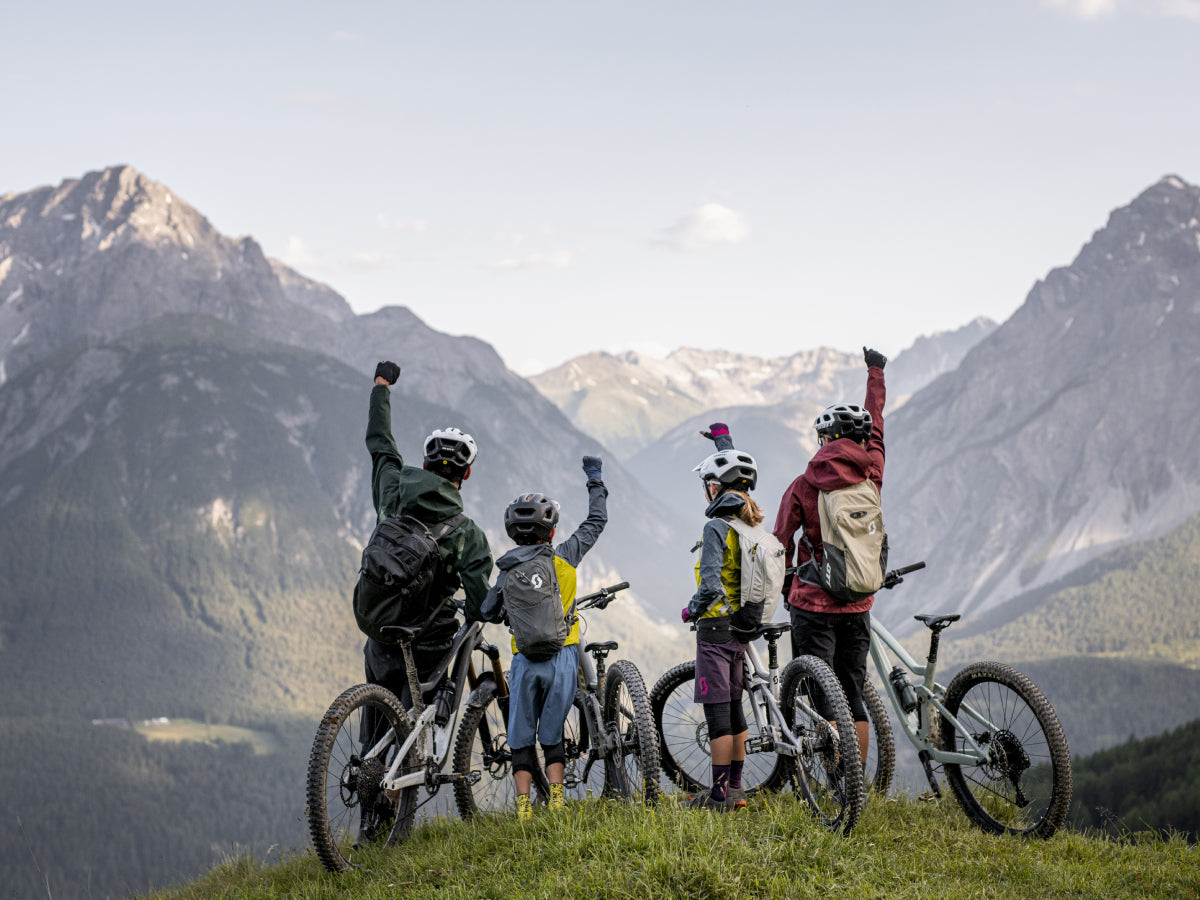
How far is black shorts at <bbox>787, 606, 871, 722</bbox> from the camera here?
8.82 meters

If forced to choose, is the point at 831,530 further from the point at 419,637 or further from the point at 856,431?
the point at 419,637

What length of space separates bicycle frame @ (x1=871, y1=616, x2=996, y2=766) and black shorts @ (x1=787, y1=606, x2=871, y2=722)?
0.19 meters

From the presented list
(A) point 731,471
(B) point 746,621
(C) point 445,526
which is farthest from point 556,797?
(A) point 731,471

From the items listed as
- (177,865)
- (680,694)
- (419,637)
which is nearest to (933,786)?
(680,694)

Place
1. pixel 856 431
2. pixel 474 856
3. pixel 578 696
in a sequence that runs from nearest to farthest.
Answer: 1. pixel 474 856
2. pixel 578 696
3. pixel 856 431

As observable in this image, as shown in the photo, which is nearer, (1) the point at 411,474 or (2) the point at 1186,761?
(1) the point at 411,474

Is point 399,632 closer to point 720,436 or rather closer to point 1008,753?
point 720,436

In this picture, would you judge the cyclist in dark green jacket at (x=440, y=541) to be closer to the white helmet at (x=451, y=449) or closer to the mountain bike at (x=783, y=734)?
the white helmet at (x=451, y=449)

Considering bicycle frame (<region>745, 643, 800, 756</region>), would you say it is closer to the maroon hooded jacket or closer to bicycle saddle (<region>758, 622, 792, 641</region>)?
bicycle saddle (<region>758, 622, 792, 641</region>)

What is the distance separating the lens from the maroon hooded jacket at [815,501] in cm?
880

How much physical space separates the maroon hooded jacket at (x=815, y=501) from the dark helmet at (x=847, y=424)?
0.10 m

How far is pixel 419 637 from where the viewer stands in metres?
8.81

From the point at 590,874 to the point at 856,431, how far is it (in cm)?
485

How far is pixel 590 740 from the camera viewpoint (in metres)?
8.52
